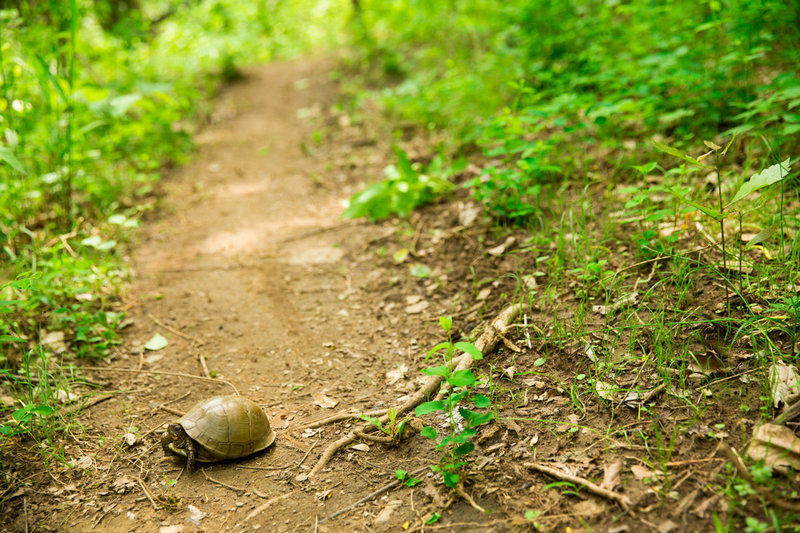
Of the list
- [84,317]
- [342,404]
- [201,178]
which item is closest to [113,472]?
[342,404]

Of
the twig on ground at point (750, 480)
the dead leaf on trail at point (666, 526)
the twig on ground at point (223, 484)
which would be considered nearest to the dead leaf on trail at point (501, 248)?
the twig on ground at point (750, 480)

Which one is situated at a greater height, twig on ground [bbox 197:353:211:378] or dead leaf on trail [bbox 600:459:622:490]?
dead leaf on trail [bbox 600:459:622:490]

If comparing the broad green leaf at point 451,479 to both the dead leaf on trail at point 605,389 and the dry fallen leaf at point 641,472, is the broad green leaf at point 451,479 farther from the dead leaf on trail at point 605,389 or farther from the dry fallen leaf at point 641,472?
the dead leaf on trail at point 605,389

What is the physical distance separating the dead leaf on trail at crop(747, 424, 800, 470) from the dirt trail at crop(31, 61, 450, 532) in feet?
4.81

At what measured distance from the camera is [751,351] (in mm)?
2428

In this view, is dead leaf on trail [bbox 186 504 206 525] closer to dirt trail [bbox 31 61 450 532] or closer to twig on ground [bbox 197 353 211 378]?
dirt trail [bbox 31 61 450 532]

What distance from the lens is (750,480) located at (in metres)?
1.88

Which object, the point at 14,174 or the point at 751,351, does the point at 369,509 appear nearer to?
the point at 751,351

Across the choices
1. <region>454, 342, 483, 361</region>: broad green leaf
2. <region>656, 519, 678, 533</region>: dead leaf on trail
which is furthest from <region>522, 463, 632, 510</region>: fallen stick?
<region>454, 342, 483, 361</region>: broad green leaf

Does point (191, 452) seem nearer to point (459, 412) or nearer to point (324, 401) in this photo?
point (324, 401)

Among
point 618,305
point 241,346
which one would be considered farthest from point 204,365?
point 618,305

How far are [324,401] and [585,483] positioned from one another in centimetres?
153

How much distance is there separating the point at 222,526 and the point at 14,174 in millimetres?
4070

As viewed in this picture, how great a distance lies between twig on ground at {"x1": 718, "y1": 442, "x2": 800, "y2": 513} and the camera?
69.6 inches
